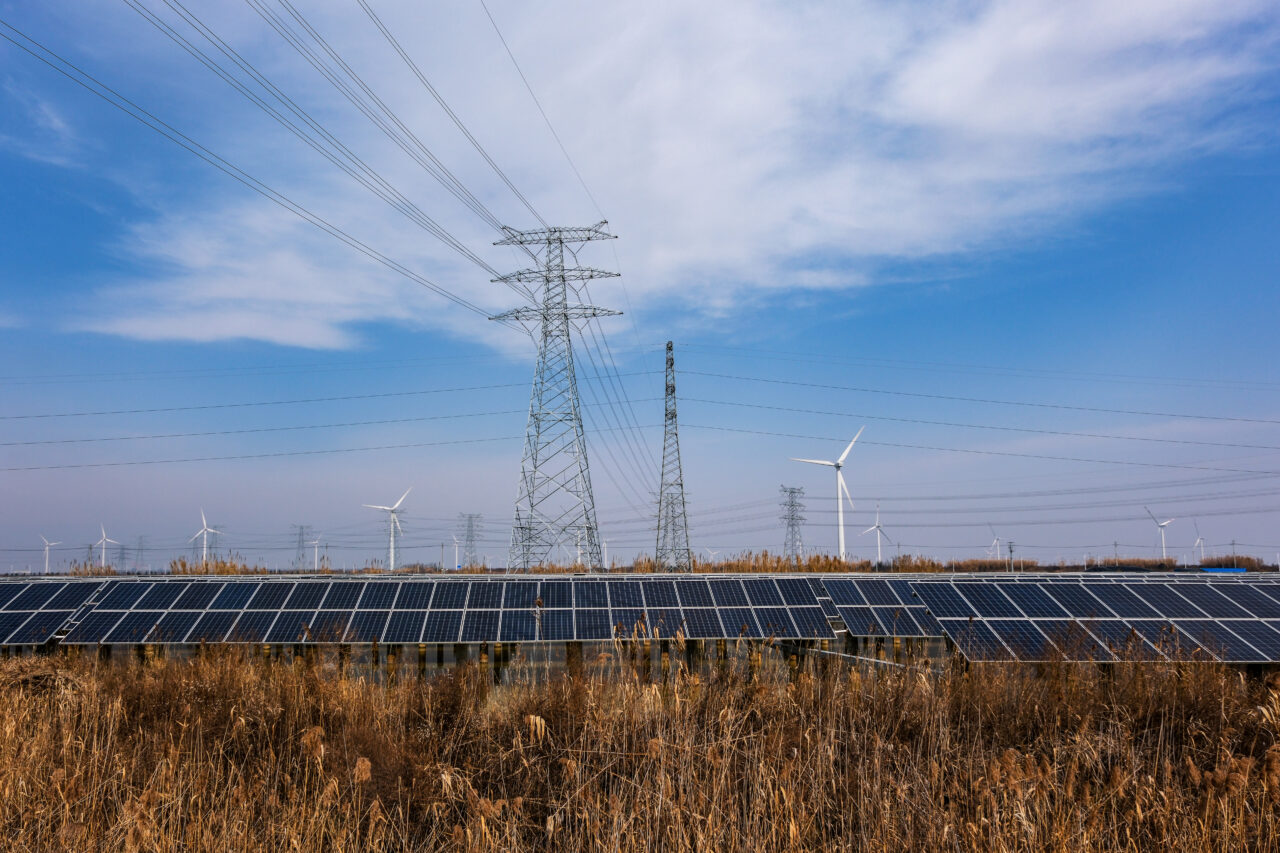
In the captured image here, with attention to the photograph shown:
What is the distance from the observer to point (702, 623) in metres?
20.7

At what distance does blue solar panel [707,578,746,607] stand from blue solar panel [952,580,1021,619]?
233 inches

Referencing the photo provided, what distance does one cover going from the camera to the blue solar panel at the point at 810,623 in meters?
20.5

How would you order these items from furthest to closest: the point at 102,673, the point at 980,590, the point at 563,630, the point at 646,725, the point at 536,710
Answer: the point at 980,590
the point at 563,630
the point at 102,673
the point at 536,710
the point at 646,725

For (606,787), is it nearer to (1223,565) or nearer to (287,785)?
(287,785)

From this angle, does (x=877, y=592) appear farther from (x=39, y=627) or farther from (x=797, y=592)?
(x=39, y=627)

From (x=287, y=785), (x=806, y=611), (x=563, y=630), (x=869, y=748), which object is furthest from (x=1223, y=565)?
(x=287, y=785)

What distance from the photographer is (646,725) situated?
8.98m

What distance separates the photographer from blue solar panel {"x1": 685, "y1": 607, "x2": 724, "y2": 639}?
20.0 m

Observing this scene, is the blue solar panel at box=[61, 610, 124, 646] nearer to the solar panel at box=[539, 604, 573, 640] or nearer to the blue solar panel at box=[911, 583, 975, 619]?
the solar panel at box=[539, 604, 573, 640]

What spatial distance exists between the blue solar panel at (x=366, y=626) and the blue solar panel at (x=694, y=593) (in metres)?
7.12

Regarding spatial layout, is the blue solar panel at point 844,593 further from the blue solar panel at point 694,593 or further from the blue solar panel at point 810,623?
the blue solar panel at point 694,593

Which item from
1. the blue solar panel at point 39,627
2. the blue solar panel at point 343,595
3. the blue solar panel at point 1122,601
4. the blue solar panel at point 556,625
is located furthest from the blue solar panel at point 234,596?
the blue solar panel at point 1122,601

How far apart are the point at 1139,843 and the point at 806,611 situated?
48.7 ft

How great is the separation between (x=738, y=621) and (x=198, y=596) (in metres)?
13.8
